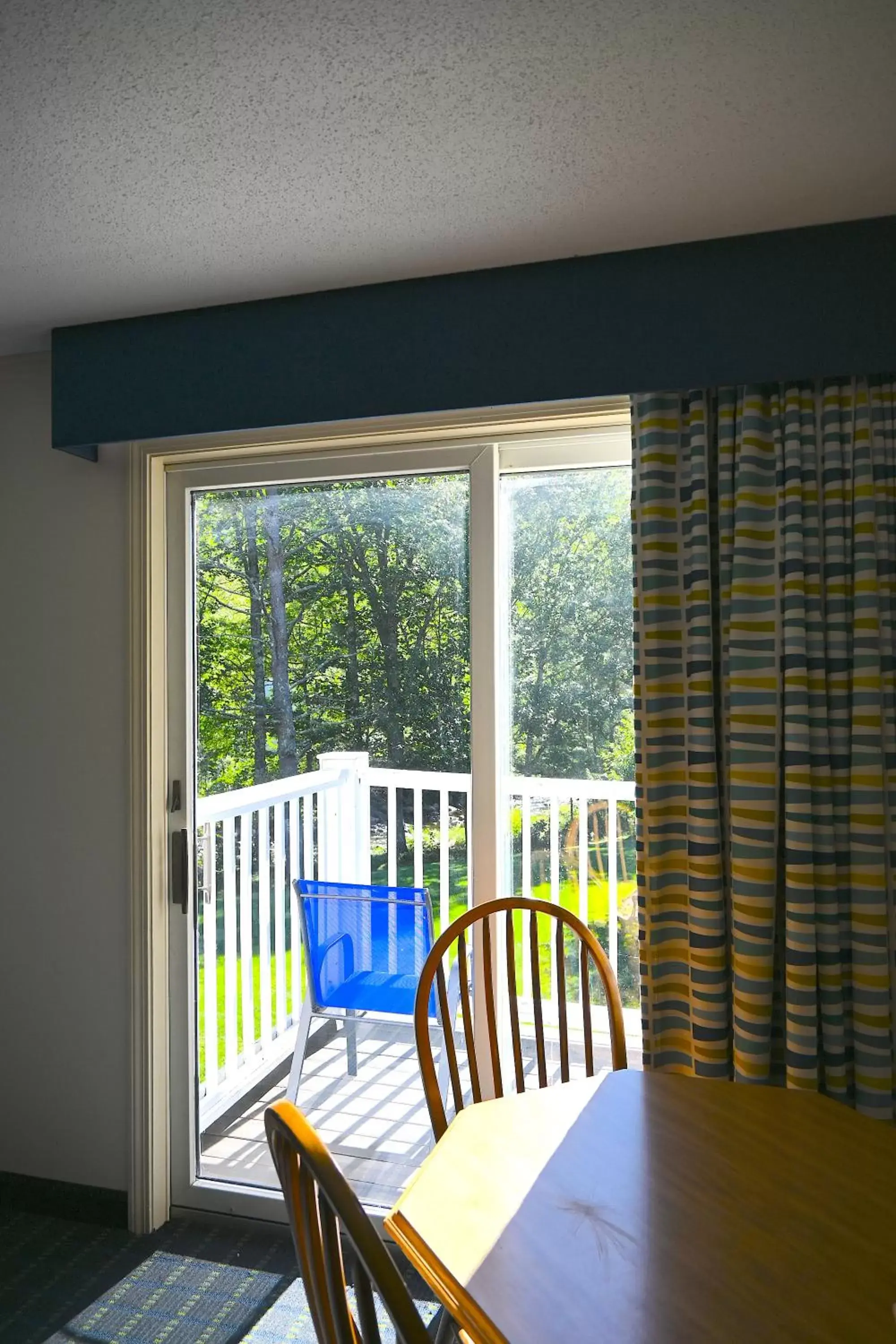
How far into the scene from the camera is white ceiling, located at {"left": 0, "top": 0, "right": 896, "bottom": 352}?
138 cm

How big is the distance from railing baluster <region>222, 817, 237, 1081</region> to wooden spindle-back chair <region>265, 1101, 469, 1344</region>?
1.80m

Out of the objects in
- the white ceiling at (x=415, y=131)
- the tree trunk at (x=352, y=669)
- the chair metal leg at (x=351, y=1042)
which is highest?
the white ceiling at (x=415, y=131)

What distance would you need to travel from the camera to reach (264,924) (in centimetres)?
287

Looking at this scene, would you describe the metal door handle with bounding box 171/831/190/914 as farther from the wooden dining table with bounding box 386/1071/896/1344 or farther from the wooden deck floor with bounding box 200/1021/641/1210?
the wooden dining table with bounding box 386/1071/896/1344

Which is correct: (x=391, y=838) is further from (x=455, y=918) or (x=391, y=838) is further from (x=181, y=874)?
(x=181, y=874)

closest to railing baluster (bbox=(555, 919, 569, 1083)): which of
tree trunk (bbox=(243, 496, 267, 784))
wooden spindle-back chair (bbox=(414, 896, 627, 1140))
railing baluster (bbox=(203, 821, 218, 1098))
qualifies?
wooden spindle-back chair (bbox=(414, 896, 627, 1140))

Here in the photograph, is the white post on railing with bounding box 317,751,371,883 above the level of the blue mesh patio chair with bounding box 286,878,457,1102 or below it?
above

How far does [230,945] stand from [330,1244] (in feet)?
6.47

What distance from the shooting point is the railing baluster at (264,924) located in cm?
284

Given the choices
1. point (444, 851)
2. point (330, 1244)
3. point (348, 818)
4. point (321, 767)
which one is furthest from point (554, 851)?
point (330, 1244)

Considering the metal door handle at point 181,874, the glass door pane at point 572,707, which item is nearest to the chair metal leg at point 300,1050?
the metal door handle at point 181,874

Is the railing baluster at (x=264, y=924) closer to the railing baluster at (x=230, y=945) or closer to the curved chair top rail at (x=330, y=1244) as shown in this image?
the railing baluster at (x=230, y=945)

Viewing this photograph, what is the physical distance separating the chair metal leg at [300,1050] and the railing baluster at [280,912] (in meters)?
0.08

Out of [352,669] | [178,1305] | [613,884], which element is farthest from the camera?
[352,669]
